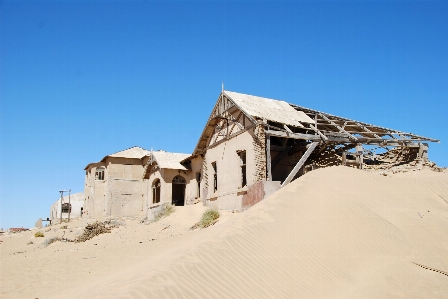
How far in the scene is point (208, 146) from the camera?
20.3 meters

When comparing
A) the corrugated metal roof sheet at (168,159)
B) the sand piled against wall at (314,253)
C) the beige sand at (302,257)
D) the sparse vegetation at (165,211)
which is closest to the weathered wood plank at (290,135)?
the beige sand at (302,257)

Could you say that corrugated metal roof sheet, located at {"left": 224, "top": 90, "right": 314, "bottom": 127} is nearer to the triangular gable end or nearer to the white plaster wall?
the triangular gable end

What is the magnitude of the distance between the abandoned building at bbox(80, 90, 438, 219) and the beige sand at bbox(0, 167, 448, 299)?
3156 mm

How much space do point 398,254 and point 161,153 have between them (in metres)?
21.1

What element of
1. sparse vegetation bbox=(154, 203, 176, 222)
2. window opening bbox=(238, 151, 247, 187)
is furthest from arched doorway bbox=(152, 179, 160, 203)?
window opening bbox=(238, 151, 247, 187)

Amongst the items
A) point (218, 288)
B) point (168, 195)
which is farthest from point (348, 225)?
point (168, 195)

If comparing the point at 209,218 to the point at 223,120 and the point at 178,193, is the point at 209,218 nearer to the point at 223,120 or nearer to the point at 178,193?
the point at 223,120

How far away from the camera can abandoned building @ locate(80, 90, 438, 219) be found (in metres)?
15.0

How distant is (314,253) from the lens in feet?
25.1

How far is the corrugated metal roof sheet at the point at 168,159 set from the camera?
24659mm

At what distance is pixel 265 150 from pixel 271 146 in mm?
2244

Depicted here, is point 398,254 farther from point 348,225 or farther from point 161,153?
point 161,153

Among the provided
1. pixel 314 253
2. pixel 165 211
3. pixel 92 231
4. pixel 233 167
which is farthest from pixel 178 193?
pixel 314 253

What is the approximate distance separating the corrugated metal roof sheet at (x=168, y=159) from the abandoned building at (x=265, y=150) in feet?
0.24
